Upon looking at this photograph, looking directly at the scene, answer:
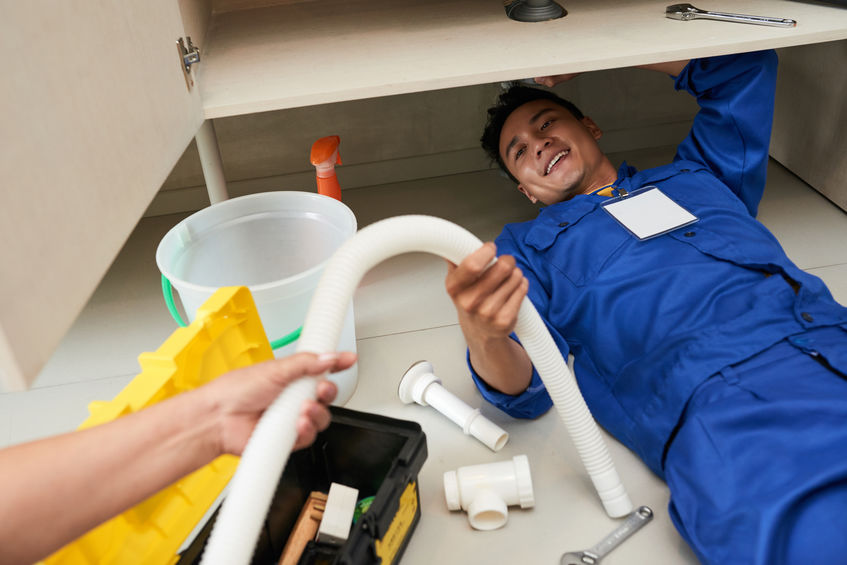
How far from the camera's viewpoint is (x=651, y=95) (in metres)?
1.82

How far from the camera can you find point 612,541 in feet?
2.92

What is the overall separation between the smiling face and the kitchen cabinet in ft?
0.40

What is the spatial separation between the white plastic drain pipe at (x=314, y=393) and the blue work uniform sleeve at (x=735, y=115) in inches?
23.4

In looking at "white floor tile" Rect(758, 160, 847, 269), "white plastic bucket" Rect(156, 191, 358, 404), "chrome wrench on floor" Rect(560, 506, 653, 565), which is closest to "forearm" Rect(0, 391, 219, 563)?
"white plastic bucket" Rect(156, 191, 358, 404)

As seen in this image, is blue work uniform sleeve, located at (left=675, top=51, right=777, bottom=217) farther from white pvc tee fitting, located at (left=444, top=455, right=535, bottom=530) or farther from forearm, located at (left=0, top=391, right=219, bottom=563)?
forearm, located at (left=0, top=391, right=219, bottom=563)

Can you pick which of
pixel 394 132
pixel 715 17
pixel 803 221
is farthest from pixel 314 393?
pixel 803 221

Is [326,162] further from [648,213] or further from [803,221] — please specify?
[803,221]

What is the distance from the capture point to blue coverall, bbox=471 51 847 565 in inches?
30.4

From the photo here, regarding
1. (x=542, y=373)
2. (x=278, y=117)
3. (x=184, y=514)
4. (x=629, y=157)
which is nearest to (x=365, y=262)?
(x=542, y=373)

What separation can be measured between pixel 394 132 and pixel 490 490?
3.66 ft

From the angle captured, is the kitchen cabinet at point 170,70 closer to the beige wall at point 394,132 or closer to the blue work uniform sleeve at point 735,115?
the blue work uniform sleeve at point 735,115

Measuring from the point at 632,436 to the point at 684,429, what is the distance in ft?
0.37

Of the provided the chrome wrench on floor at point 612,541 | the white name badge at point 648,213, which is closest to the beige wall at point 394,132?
the white name badge at point 648,213

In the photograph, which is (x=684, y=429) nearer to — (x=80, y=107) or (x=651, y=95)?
(x=80, y=107)
